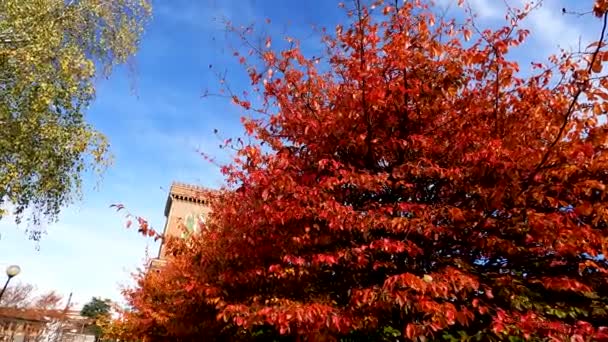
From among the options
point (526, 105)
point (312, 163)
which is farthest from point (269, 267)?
point (526, 105)

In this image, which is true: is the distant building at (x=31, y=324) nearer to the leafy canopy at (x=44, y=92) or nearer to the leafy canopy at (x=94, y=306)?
the leafy canopy at (x=44, y=92)

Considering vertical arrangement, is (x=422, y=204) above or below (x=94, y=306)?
below

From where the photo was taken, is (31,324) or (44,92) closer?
(44,92)

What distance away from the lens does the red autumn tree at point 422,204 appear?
438cm

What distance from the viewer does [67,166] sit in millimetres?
13383

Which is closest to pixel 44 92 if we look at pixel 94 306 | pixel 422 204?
pixel 422 204

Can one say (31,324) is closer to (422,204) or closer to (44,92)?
(44,92)

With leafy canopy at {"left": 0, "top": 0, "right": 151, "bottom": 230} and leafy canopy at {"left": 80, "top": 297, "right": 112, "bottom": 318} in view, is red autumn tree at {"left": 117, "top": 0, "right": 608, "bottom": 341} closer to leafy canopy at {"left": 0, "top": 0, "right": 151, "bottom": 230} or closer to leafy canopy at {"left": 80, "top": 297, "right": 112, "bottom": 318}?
leafy canopy at {"left": 0, "top": 0, "right": 151, "bottom": 230}

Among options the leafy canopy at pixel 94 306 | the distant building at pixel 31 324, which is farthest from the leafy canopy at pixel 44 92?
the leafy canopy at pixel 94 306

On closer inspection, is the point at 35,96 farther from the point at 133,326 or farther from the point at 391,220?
the point at 391,220

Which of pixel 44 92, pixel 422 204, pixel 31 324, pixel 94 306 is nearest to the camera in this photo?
pixel 422 204

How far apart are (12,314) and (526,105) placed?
805 inches

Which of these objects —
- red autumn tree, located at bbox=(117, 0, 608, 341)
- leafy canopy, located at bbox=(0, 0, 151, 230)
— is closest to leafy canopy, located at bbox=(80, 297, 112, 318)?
leafy canopy, located at bbox=(0, 0, 151, 230)

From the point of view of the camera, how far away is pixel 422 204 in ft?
15.6
